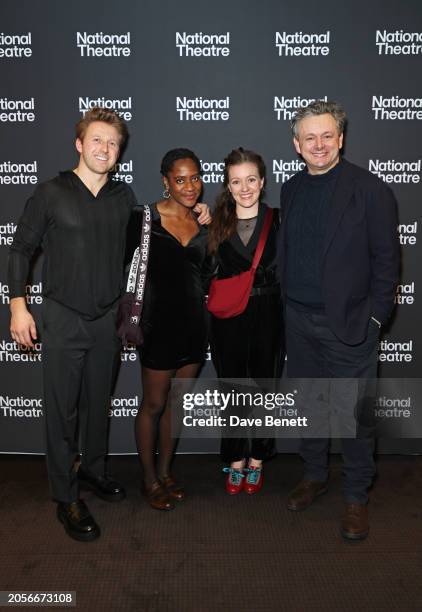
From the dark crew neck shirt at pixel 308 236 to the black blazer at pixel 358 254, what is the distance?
0.05m

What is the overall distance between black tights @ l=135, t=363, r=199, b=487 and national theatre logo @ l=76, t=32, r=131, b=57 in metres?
1.84

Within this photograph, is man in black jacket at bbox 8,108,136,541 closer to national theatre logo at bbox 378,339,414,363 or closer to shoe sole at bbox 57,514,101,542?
shoe sole at bbox 57,514,101,542

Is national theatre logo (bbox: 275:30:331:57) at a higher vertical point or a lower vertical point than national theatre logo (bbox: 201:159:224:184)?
higher

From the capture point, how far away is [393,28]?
130 inches

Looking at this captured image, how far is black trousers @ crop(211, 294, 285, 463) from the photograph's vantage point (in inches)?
111

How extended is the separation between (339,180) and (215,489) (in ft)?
5.97

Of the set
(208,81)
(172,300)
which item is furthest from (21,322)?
(208,81)

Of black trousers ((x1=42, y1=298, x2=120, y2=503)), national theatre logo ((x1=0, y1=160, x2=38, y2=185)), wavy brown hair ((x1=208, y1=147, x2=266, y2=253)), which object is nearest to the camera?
black trousers ((x1=42, y1=298, x2=120, y2=503))

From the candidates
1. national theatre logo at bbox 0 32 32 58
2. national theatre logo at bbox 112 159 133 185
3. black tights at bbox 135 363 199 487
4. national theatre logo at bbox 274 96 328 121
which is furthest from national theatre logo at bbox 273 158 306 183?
national theatre logo at bbox 0 32 32 58

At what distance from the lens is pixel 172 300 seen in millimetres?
2752

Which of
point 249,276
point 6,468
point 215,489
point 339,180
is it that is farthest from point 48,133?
point 215,489

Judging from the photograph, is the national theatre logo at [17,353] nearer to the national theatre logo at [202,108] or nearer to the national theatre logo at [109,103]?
the national theatre logo at [109,103]

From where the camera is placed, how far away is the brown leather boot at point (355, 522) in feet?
8.89

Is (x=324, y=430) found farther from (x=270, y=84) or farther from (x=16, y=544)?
(x=270, y=84)
